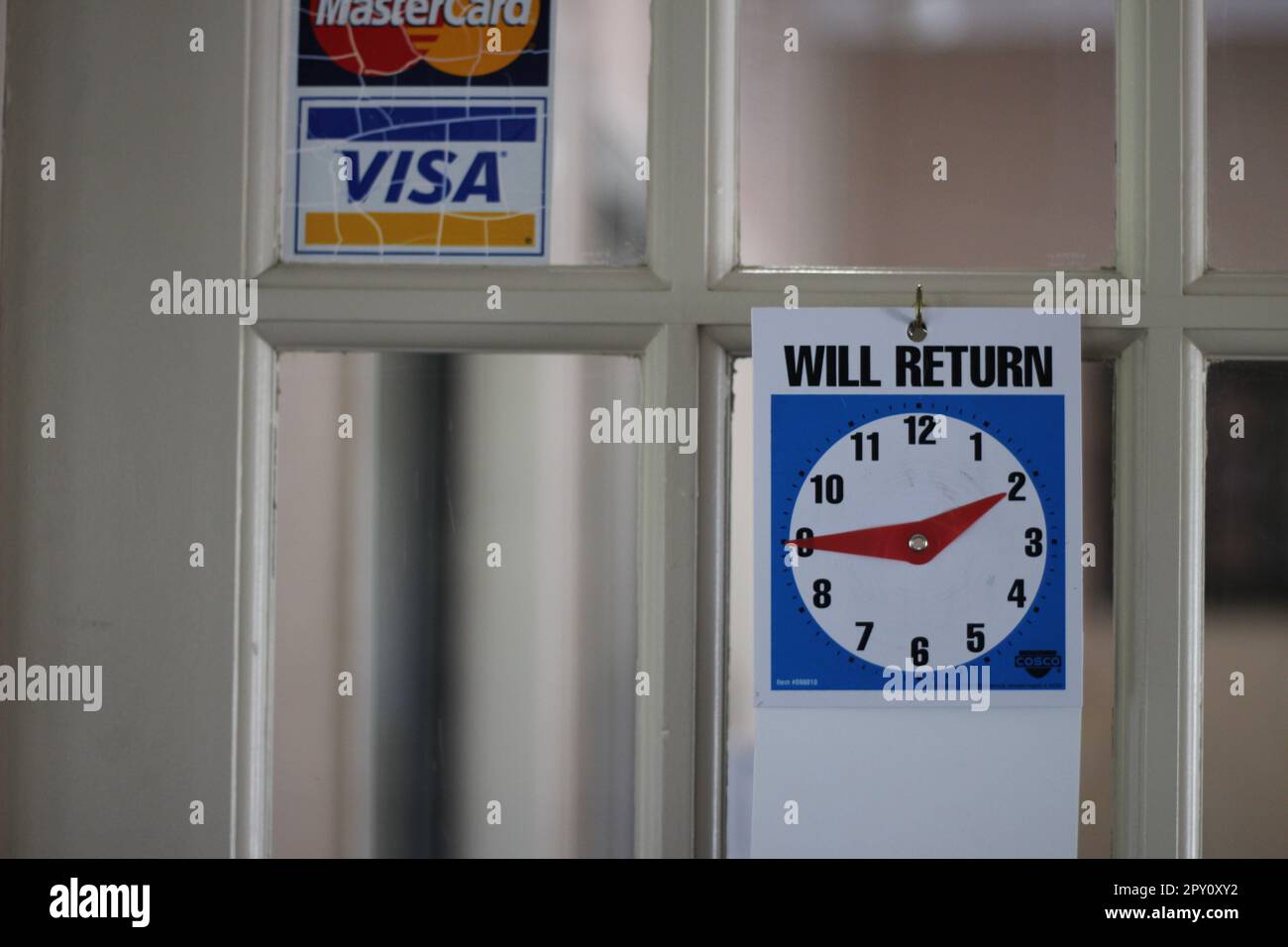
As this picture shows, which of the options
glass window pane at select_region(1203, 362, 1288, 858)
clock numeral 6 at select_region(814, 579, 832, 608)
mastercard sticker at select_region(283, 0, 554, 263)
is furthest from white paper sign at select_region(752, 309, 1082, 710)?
mastercard sticker at select_region(283, 0, 554, 263)

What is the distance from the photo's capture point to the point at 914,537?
92 cm

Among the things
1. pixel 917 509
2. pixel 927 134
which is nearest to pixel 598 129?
pixel 927 134

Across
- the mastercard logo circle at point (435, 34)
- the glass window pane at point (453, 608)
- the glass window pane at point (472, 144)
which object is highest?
the mastercard logo circle at point (435, 34)

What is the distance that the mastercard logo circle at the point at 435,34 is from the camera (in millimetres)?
938

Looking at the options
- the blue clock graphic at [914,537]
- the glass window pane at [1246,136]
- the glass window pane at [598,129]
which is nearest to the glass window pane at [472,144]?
the glass window pane at [598,129]

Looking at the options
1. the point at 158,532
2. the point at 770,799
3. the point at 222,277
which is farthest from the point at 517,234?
the point at 770,799

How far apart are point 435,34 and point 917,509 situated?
0.52m

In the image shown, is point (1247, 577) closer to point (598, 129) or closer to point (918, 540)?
point (918, 540)

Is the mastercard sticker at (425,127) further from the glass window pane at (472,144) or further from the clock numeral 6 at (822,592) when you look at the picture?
the clock numeral 6 at (822,592)

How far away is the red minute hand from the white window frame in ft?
0.29

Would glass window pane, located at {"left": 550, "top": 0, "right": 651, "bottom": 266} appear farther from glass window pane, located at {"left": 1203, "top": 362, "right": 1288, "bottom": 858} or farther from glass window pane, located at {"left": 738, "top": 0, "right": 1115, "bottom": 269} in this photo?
glass window pane, located at {"left": 1203, "top": 362, "right": 1288, "bottom": 858}
